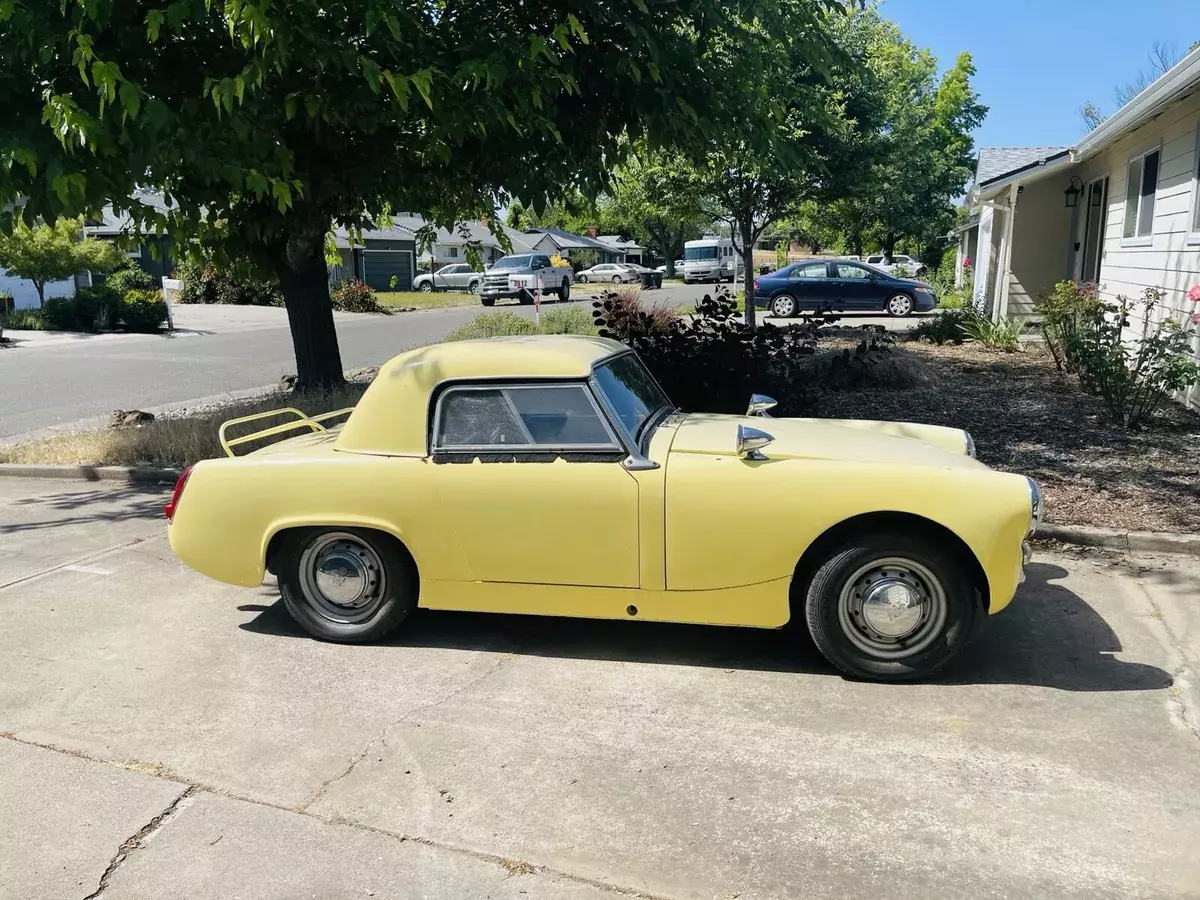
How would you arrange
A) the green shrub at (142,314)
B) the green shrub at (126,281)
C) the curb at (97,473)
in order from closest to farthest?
1. the curb at (97,473)
2. the green shrub at (142,314)
3. the green shrub at (126,281)

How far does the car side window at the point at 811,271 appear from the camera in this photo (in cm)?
2478

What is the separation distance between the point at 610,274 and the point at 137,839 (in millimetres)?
56412

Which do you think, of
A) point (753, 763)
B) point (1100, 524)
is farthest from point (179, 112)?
point (1100, 524)

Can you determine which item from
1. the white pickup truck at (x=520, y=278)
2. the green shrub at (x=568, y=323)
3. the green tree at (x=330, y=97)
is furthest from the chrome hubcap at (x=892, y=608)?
the white pickup truck at (x=520, y=278)

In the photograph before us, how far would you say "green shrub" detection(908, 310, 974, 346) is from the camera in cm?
1623

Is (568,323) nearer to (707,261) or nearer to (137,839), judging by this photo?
(137,839)

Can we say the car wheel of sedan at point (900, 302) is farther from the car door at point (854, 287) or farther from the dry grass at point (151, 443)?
the dry grass at point (151, 443)

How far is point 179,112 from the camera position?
639 cm

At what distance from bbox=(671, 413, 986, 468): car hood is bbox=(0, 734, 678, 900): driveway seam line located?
75.0 inches

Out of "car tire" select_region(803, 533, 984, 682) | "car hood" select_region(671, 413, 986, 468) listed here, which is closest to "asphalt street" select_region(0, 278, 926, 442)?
"car hood" select_region(671, 413, 986, 468)

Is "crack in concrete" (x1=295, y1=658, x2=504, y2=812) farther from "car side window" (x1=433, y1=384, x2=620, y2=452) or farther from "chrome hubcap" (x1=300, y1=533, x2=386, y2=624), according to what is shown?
"car side window" (x1=433, y1=384, x2=620, y2=452)

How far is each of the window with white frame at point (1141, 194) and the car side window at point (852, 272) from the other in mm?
12101

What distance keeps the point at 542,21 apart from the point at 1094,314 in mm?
7024

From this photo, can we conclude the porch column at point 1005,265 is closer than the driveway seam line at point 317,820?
No
